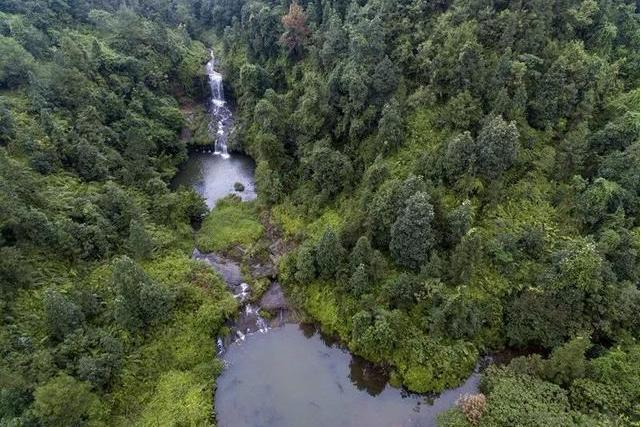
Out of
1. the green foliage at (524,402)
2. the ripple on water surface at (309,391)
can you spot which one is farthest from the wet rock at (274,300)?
the green foliage at (524,402)

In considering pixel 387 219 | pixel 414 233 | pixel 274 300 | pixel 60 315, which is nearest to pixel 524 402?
pixel 414 233

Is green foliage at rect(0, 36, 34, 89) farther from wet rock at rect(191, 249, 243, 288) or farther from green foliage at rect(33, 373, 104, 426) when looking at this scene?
green foliage at rect(33, 373, 104, 426)

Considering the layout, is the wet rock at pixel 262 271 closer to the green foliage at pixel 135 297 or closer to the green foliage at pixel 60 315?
the green foliage at pixel 135 297

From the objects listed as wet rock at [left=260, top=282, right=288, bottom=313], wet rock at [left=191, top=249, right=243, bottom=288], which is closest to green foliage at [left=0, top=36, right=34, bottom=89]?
wet rock at [left=191, top=249, right=243, bottom=288]

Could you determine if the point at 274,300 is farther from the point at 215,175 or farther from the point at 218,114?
the point at 218,114

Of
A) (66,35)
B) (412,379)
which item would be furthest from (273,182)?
(66,35)
